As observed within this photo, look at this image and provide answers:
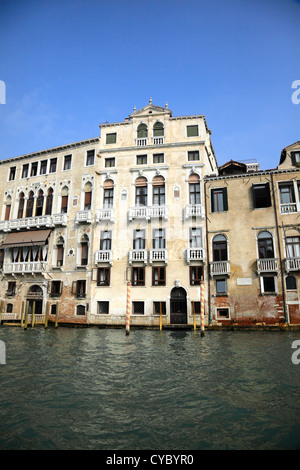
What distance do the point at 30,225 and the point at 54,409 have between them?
22.2 meters

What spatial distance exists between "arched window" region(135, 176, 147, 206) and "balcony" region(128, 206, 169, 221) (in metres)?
0.85

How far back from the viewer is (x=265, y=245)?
21.0 metres

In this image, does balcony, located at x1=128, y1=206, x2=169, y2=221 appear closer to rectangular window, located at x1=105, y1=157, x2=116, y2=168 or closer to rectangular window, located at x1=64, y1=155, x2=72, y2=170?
rectangular window, located at x1=105, y1=157, x2=116, y2=168

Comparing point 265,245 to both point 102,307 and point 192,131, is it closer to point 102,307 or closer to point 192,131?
point 192,131

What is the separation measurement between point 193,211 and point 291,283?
828 cm

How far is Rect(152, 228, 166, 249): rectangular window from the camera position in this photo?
2314cm

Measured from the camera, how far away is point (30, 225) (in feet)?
87.7

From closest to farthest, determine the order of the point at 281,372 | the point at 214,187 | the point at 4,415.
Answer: the point at 4,415
the point at 281,372
the point at 214,187

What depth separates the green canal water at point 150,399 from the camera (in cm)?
527

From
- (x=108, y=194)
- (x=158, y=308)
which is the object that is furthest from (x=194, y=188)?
(x=158, y=308)

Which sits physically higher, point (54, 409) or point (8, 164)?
point (8, 164)

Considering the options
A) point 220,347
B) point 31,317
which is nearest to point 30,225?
point 31,317
